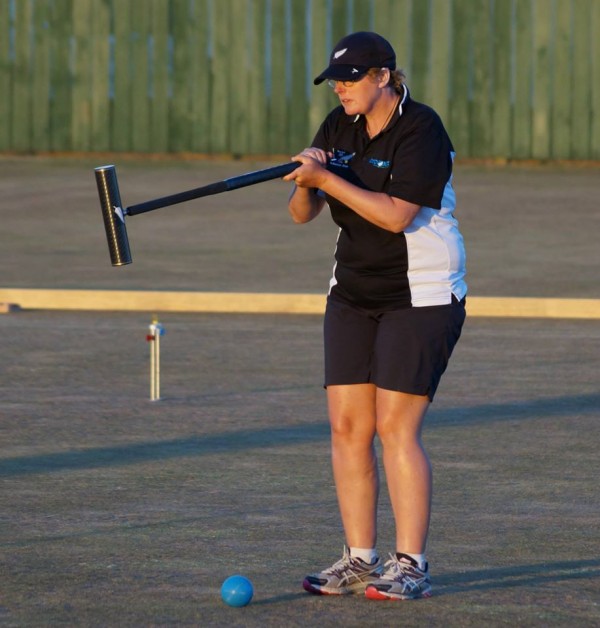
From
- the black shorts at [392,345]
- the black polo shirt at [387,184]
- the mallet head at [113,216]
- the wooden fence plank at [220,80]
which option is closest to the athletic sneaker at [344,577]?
the black shorts at [392,345]

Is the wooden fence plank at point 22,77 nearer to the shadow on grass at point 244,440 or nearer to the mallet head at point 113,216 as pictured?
the shadow on grass at point 244,440

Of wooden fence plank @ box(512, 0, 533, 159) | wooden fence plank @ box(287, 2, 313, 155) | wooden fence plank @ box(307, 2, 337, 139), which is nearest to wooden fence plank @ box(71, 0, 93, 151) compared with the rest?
wooden fence plank @ box(287, 2, 313, 155)

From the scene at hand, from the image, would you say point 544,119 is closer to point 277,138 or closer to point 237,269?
point 277,138

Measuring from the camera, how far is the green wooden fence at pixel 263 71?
877 inches

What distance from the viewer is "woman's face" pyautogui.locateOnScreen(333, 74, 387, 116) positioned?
5.56 metres

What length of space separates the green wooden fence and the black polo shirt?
16.8m

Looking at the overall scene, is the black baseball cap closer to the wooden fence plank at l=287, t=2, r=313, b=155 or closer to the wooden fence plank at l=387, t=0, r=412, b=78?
the wooden fence plank at l=287, t=2, r=313, b=155

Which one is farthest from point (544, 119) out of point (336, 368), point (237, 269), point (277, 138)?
point (336, 368)

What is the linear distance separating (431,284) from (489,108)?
55.9 ft

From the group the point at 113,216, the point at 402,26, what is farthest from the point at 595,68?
the point at 113,216

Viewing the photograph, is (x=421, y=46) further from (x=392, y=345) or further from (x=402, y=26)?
(x=392, y=345)

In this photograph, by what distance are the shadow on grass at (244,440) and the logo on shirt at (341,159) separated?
2668mm

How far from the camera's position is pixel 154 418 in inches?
360

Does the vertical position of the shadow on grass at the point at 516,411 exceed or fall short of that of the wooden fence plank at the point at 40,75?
it falls short
